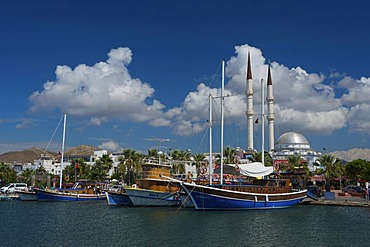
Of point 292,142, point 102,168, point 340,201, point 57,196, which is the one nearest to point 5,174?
point 102,168

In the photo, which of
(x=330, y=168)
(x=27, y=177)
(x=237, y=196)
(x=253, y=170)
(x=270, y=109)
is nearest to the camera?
(x=237, y=196)

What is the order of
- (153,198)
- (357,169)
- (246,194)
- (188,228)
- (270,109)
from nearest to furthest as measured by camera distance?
(188,228)
(246,194)
(153,198)
(357,169)
(270,109)

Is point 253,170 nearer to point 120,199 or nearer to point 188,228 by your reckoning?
point 120,199

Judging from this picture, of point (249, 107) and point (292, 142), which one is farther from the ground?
point (249, 107)

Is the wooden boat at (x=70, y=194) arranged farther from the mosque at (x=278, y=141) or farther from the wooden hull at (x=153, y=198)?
the mosque at (x=278, y=141)

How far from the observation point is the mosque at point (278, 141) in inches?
4648

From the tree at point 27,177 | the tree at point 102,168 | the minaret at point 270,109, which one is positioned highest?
the minaret at point 270,109

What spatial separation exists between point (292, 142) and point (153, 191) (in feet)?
322

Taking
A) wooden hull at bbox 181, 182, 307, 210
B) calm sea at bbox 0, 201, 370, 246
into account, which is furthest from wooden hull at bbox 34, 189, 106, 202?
wooden hull at bbox 181, 182, 307, 210

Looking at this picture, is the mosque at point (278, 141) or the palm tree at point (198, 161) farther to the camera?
the mosque at point (278, 141)

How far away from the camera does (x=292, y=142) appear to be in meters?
141

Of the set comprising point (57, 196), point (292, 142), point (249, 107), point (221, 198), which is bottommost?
point (57, 196)

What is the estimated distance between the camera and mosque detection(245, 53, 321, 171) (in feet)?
387


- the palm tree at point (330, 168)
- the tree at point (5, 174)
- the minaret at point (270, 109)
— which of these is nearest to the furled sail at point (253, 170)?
the palm tree at point (330, 168)
